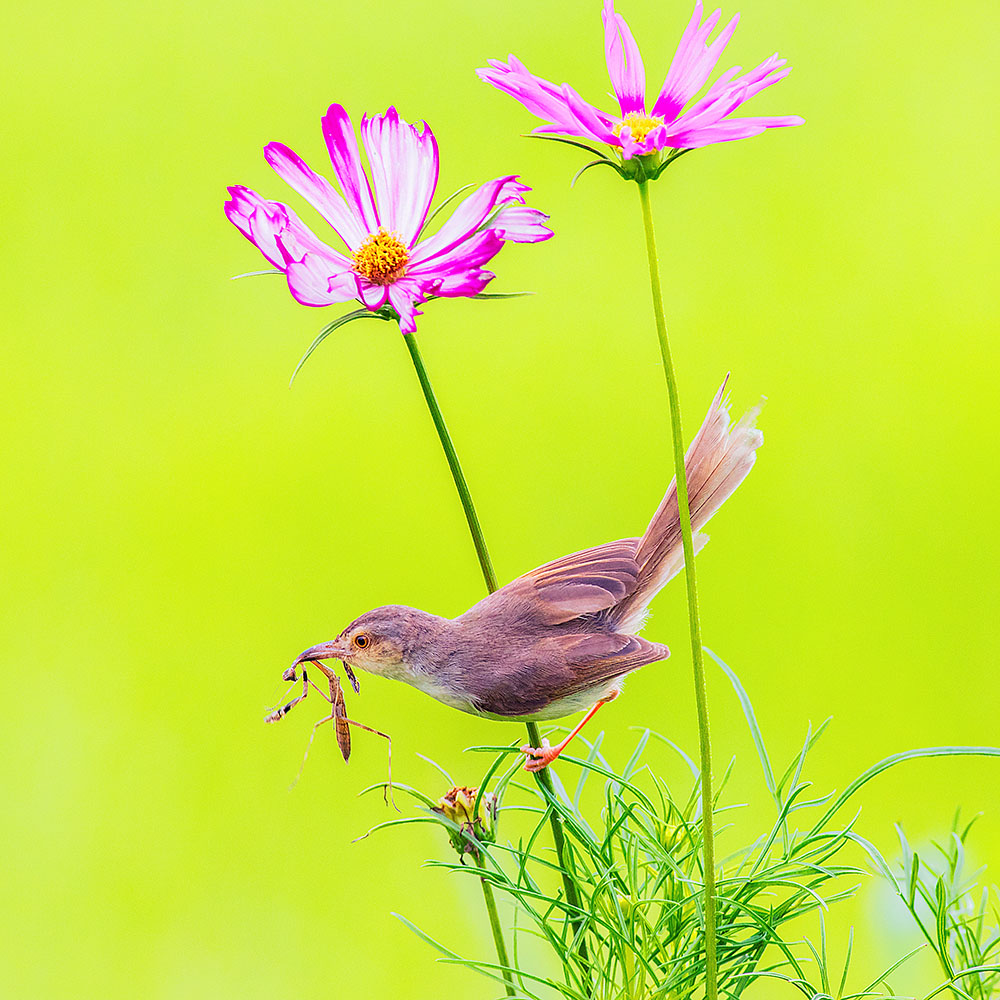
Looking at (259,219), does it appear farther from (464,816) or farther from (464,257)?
(464,816)

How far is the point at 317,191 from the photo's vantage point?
38cm

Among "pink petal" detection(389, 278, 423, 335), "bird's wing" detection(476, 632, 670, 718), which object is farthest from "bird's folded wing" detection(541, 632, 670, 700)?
"pink petal" detection(389, 278, 423, 335)

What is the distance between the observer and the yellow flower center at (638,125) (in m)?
0.33

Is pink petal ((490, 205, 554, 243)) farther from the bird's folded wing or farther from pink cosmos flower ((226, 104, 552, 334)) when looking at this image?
the bird's folded wing

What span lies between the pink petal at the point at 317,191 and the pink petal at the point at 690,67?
4.3 inches

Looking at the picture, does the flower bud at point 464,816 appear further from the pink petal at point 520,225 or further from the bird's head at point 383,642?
the pink petal at point 520,225

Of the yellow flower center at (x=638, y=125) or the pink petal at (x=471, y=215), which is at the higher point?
the yellow flower center at (x=638, y=125)

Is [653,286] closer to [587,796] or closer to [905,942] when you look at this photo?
[905,942]

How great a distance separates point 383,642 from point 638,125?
195 millimetres

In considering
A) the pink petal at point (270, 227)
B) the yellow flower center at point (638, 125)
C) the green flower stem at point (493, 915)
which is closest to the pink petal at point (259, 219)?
the pink petal at point (270, 227)

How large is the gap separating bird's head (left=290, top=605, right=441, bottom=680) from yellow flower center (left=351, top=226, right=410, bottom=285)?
→ 0.39ft

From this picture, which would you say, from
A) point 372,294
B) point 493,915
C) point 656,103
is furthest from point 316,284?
point 493,915

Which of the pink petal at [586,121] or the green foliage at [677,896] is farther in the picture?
the green foliage at [677,896]

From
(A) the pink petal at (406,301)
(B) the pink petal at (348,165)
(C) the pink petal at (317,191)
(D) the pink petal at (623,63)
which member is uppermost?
(D) the pink petal at (623,63)
